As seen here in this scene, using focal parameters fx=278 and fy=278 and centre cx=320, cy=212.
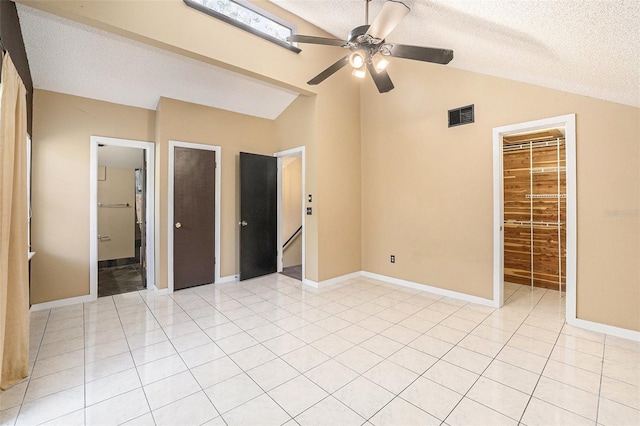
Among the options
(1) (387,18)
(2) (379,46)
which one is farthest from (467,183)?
(1) (387,18)

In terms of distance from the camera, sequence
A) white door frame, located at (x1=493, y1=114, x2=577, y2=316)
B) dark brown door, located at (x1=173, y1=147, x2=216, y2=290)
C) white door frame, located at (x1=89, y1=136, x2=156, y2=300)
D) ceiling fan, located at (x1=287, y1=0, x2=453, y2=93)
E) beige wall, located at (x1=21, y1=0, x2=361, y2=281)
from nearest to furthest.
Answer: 1. ceiling fan, located at (x1=287, y1=0, x2=453, y2=93)
2. beige wall, located at (x1=21, y1=0, x2=361, y2=281)
3. white door frame, located at (x1=493, y1=114, x2=577, y2=316)
4. white door frame, located at (x1=89, y1=136, x2=156, y2=300)
5. dark brown door, located at (x1=173, y1=147, x2=216, y2=290)

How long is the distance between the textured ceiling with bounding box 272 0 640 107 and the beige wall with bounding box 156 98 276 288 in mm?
1888

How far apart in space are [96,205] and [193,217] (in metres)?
1.21

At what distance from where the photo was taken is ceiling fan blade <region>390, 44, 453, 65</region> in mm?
2206

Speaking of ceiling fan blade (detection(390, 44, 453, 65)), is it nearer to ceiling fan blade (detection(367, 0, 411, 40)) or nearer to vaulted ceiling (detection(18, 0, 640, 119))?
ceiling fan blade (detection(367, 0, 411, 40))

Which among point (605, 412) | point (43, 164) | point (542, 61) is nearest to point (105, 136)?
point (43, 164)

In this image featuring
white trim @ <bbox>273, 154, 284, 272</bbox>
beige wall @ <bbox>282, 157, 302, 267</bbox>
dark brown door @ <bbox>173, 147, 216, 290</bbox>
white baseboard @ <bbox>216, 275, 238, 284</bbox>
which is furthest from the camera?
beige wall @ <bbox>282, 157, 302, 267</bbox>

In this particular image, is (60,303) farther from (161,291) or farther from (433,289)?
(433,289)

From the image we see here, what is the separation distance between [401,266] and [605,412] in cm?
271

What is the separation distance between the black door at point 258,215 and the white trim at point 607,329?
13.6 feet

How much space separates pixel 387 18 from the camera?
208cm

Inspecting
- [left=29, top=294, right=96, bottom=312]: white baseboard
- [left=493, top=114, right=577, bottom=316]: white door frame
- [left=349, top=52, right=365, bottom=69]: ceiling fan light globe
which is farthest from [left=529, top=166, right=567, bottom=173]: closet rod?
[left=29, top=294, right=96, bottom=312]: white baseboard

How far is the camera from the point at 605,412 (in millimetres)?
1726

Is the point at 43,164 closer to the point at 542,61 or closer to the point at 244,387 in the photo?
the point at 244,387
